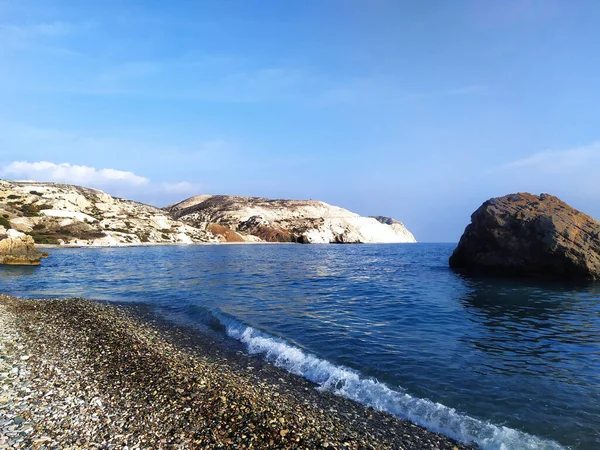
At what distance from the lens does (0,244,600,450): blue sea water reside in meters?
10.0

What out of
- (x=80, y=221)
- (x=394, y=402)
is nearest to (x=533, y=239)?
(x=394, y=402)

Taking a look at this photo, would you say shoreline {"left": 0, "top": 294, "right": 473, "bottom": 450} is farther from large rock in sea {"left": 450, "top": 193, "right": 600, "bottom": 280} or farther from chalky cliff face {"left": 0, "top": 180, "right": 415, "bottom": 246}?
chalky cliff face {"left": 0, "top": 180, "right": 415, "bottom": 246}

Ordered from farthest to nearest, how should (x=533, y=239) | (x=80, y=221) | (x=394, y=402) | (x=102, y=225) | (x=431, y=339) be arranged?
(x=102, y=225), (x=80, y=221), (x=533, y=239), (x=431, y=339), (x=394, y=402)

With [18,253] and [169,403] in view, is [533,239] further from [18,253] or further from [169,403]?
[18,253]

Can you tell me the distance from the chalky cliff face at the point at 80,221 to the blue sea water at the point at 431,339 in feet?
220

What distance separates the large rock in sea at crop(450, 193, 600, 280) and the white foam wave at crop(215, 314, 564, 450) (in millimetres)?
32449

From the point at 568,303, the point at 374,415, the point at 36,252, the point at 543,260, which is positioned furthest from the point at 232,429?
the point at 36,252

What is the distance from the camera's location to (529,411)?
1013cm

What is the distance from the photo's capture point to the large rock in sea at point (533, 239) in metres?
34.7

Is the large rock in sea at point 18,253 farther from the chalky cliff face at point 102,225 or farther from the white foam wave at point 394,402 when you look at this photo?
the white foam wave at point 394,402

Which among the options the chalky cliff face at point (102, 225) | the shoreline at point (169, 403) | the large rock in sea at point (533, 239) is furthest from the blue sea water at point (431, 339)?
the chalky cliff face at point (102, 225)

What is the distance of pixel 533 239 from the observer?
3678cm

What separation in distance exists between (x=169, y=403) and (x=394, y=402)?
6.53 meters

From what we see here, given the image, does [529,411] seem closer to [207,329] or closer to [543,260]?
[207,329]
